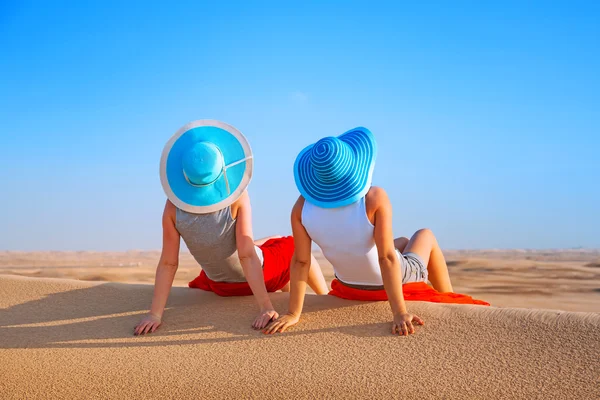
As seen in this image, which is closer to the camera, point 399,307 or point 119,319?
point 399,307

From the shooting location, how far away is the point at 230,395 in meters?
2.64

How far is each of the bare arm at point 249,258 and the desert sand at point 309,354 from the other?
0.19m

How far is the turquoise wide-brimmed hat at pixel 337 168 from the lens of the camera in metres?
3.10

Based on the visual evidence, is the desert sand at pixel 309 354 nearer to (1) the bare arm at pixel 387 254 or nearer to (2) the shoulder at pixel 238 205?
(1) the bare arm at pixel 387 254

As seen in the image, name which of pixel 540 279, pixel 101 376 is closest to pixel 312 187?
pixel 101 376

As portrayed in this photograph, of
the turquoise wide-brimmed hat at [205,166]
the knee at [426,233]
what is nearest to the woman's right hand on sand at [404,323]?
the knee at [426,233]

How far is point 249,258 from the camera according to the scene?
371 cm

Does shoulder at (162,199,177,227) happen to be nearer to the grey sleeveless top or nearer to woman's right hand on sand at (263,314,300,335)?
the grey sleeveless top

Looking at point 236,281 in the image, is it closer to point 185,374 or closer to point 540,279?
point 185,374

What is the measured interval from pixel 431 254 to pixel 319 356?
1606 millimetres

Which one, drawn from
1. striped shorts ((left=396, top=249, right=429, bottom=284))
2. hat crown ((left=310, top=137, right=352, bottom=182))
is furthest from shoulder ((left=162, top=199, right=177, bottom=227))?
striped shorts ((left=396, top=249, right=429, bottom=284))

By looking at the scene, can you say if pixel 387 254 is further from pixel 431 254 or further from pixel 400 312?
pixel 431 254

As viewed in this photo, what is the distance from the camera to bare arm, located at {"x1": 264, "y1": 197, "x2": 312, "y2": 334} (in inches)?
137

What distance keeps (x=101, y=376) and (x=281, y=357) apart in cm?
102
